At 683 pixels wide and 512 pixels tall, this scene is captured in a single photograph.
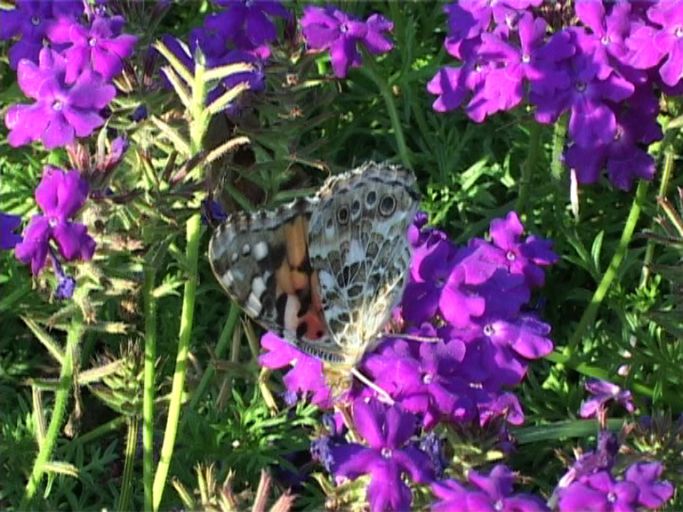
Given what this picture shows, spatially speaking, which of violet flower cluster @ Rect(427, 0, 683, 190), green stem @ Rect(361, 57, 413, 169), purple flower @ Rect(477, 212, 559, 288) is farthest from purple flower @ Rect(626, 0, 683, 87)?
green stem @ Rect(361, 57, 413, 169)

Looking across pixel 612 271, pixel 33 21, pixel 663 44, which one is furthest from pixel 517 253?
pixel 33 21

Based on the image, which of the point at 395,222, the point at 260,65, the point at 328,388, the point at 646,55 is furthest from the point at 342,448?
the point at 646,55

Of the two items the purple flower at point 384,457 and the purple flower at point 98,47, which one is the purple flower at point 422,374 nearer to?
the purple flower at point 384,457

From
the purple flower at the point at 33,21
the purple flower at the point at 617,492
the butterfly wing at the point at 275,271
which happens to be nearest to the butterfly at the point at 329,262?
the butterfly wing at the point at 275,271

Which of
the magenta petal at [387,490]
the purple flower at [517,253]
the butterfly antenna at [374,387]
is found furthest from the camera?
the purple flower at [517,253]

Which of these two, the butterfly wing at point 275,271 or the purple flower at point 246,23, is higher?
the purple flower at point 246,23

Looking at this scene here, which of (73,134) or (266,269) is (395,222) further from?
(73,134)

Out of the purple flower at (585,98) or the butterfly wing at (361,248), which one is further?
the purple flower at (585,98)

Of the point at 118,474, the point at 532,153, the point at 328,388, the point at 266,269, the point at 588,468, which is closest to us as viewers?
the point at 588,468
